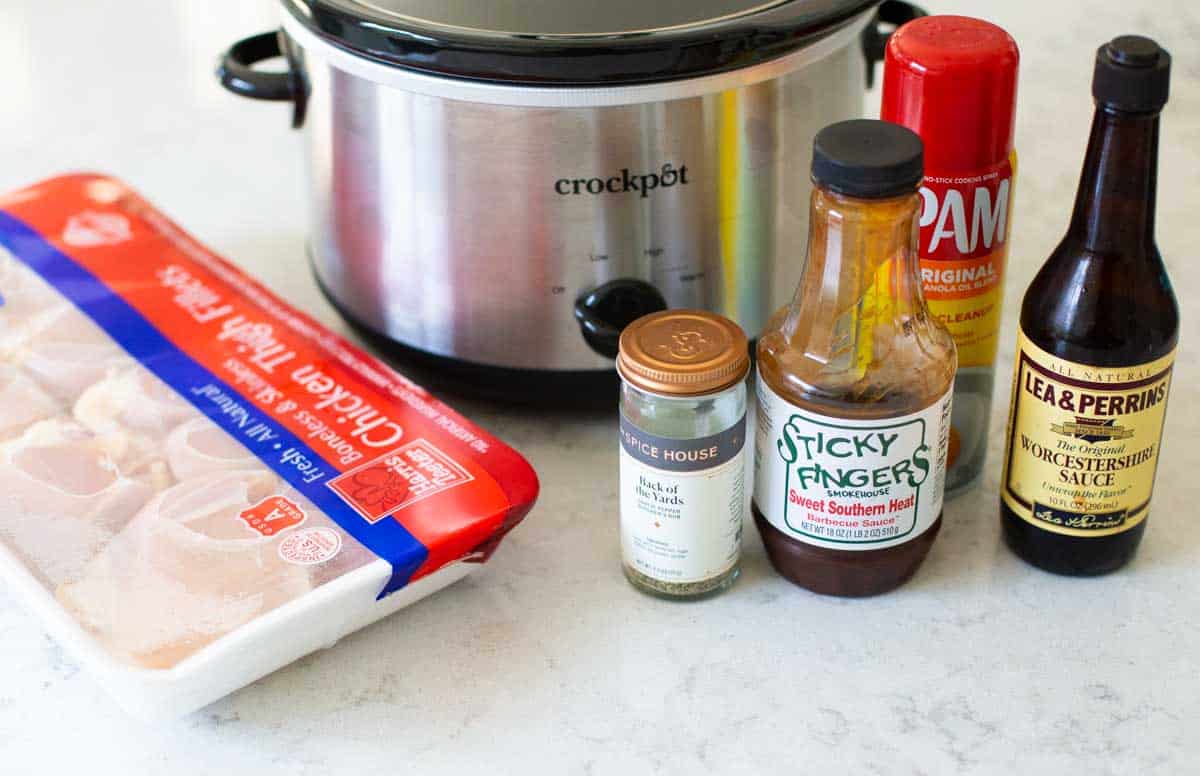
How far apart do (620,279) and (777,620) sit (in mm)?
229

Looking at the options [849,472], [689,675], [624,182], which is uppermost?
[624,182]

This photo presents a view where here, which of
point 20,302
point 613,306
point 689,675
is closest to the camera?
point 689,675

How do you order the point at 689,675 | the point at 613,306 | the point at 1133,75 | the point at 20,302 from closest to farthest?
the point at 1133,75 < the point at 689,675 < the point at 613,306 < the point at 20,302

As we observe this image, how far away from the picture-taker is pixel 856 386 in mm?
747

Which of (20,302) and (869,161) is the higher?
(869,161)

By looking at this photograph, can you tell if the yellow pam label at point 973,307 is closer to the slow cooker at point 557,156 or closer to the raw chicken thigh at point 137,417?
the slow cooker at point 557,156

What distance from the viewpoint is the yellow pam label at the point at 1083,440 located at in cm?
75

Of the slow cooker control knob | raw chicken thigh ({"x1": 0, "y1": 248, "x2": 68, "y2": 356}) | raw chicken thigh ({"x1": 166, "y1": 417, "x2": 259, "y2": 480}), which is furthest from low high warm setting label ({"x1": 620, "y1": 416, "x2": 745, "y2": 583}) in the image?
raw chicken thigh ({"x1": 0, "y1": 248, "x2": 68, "y2": 356})

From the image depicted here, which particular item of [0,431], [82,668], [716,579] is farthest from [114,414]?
[716,579]

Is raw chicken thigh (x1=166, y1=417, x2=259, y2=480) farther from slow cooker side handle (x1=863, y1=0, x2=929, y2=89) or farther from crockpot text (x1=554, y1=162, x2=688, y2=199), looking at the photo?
slow cooker side handle (x1=863, y1=0, x2=929, y2=89)

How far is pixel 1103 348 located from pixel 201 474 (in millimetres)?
523

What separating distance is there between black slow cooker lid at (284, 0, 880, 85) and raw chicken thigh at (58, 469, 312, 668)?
279mm

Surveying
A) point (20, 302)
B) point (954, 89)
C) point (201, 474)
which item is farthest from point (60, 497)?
point (954, 89)

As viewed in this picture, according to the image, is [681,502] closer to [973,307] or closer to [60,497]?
[973,307]
